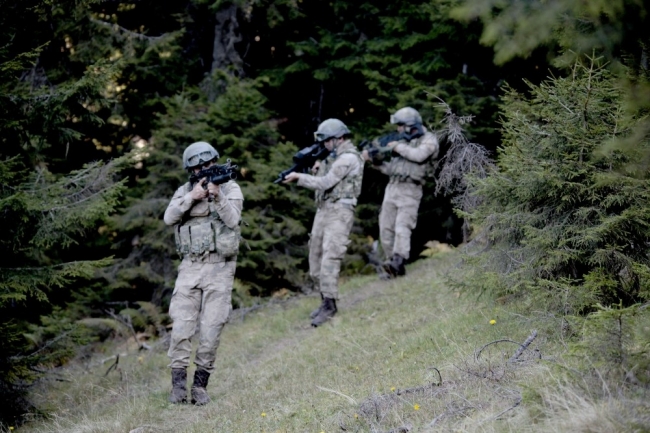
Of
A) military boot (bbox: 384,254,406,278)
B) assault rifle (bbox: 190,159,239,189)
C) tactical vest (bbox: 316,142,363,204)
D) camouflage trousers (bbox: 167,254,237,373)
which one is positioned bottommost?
military boot (bbox: 384,254,406,278)

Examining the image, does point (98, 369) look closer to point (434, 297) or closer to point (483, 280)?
point (434, 297)

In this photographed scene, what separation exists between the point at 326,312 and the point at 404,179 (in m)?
2.85

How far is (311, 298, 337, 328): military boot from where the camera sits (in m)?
8.95

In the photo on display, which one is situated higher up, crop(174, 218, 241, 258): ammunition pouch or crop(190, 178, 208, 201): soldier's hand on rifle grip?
crop(190, 178, 208, 201): soldier's hand on rifle grip

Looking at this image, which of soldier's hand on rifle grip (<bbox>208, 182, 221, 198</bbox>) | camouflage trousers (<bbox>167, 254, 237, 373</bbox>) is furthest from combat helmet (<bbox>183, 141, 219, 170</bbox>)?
camouflage trousers (<bbox>167, 254, 237, 373</bbox>)

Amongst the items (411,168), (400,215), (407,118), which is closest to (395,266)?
(400,215)

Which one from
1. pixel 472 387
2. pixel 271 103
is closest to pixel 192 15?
pixel 271 103

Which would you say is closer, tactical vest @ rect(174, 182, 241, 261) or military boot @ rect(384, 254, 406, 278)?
tactical vest @ rect(174, 182, 241, 261)

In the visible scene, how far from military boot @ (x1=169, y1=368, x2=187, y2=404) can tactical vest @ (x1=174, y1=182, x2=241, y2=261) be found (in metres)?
1.15

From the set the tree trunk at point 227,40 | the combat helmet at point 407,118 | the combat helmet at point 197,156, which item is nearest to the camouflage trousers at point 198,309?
the combat helmet at point 197,156

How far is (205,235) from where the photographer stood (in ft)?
21.6

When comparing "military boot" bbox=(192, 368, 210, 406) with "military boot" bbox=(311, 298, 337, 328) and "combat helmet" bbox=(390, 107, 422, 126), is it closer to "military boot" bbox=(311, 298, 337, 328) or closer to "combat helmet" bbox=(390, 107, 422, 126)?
"military boot" bbox=(311, 298, 337, 328)

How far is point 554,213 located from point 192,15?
40.9 ft

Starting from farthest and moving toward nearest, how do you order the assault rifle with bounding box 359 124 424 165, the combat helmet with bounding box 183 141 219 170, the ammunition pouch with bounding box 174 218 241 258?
the assault rifle with bounding box 359 124 424 165, the combat helmet with bounding box 183 141 219 170, the ammunition pouch with bounding box 174 218 241 258
